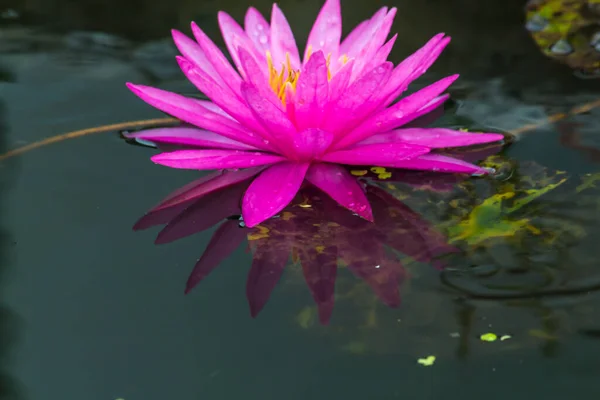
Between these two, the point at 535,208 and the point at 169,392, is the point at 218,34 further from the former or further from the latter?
the point at 169,392

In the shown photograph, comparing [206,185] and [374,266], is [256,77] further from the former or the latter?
[374,266]

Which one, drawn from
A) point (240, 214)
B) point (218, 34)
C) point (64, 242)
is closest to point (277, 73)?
point (240, 214)

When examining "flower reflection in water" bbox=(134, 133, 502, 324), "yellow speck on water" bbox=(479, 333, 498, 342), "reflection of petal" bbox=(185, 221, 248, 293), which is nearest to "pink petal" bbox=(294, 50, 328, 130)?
"flower reflection in water" bbox=(134, 133, 502, 324)

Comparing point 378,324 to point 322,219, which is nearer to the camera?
point 378,324

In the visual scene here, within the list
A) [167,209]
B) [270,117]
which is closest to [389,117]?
[270,117]

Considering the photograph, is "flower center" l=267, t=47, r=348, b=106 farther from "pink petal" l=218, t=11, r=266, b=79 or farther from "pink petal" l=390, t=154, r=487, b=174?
"pink petal" l=390, t=154, r=487, b=174

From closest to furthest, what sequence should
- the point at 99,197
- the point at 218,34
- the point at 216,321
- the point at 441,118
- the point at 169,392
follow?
the point at 169,392
the point at 216,321
the point at 99,197
the point at 441,118
the point at 218,34
